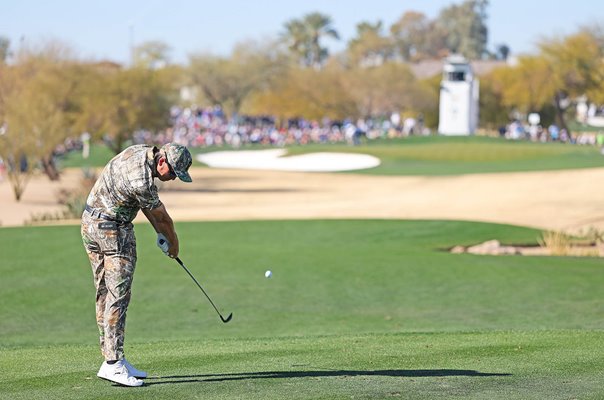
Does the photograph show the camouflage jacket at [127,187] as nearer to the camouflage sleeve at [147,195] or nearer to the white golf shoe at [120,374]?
the camouflage sleeve at [147,195]

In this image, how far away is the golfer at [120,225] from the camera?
29.4 ft

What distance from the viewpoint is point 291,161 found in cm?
6925

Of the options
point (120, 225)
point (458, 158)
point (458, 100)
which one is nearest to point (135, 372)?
point (120, 225)

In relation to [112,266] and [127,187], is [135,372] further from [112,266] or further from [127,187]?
[127,187]

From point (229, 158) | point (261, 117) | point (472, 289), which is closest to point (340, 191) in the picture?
point (229, 158)

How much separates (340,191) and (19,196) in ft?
44.5

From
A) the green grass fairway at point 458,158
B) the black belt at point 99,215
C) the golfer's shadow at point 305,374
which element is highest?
the black belt at point 99,215

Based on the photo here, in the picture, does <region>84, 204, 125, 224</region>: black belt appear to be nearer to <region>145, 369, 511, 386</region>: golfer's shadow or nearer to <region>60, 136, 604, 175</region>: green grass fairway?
<region>145, 369, 511, 386</region>: golfer's shadow

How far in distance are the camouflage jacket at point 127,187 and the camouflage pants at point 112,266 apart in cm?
12

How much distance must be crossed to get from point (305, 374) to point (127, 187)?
7.32 feet

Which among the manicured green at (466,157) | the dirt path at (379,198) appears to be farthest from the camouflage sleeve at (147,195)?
the manicured green at (466,157)

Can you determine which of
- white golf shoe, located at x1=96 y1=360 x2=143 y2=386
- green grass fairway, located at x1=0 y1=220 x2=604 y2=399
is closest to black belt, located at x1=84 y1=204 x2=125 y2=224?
white golf shoe, located at x1=96 y1=360 x2=143 y2=386

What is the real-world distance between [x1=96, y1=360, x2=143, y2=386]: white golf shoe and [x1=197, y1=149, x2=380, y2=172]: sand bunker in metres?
54.2

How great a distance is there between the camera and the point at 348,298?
60.9ft
